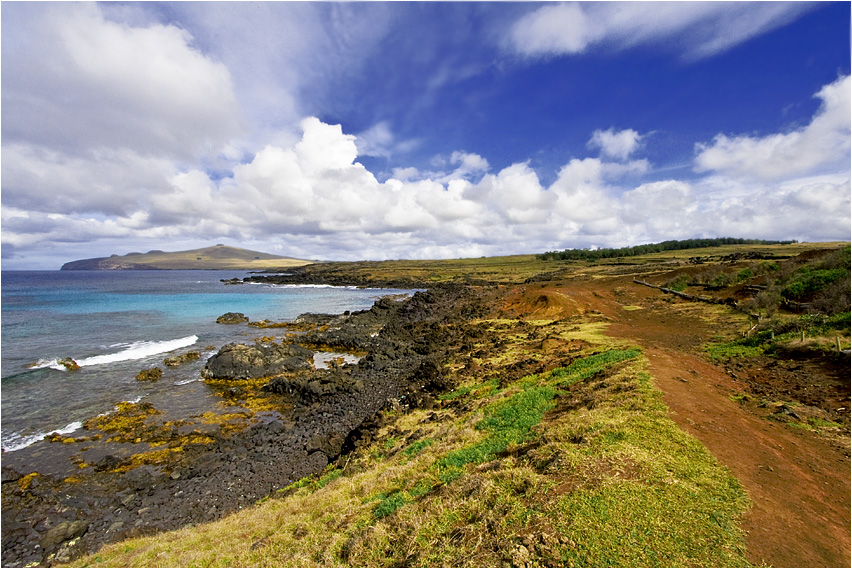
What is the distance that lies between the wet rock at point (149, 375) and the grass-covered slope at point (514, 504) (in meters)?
18.7

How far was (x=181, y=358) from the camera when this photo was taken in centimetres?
3000

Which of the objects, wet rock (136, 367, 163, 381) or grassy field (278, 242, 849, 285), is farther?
grassy field (278, 242, 849, 285)

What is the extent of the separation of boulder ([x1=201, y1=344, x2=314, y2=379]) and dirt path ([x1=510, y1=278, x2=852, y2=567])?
2427cm

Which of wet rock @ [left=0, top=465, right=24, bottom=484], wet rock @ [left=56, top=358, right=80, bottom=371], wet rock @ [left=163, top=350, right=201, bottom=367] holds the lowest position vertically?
wet rock @ [left=0, top=465, right=24, bottom=484]

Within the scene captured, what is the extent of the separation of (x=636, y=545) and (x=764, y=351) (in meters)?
17.5

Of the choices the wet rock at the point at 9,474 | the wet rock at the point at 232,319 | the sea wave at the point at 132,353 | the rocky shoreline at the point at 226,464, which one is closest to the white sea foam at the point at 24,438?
the wet rock at the point at 9,474

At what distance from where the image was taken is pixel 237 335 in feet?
135

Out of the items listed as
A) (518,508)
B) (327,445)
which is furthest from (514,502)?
(327,445)

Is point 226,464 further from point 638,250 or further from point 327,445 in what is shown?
point 638,250

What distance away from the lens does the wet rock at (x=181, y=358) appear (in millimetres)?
29002

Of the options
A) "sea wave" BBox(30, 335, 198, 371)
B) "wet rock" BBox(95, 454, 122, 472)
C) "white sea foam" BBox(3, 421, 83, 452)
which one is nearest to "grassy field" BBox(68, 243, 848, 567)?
"wet rock" BBox(95, 454, 122, 472)

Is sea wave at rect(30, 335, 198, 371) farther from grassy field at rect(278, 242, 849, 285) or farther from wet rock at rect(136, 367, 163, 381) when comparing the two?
grassy field at rect(278, 242, 849, 285)

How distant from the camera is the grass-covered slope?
5918 millimetres

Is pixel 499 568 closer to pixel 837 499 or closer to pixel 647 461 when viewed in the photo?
pixel 647 461
